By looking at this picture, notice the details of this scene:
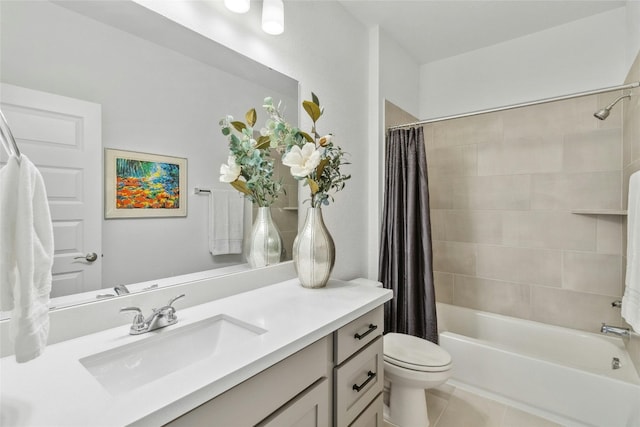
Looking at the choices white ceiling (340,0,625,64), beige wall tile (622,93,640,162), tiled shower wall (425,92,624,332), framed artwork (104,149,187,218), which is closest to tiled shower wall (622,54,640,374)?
beige wall tile (622,93,640,162)

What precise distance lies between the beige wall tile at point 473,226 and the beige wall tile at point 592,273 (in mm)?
476

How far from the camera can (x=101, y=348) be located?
81cm

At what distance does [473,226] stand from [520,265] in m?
0.45

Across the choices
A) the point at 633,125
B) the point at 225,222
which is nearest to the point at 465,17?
the point at 633,125

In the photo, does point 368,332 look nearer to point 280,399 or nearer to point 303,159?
point 280,399

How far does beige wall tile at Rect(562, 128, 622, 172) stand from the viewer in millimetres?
Answer: 2062

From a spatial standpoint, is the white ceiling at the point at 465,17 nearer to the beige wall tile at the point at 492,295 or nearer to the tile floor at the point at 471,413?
the beige wall tile at the point at 492,295

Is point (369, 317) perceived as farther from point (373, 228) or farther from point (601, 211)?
point (601, 211)

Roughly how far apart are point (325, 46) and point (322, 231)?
1.19 meters

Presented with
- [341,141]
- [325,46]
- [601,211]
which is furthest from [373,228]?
[601,211]

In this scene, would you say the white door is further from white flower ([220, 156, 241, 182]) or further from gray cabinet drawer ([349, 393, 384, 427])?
gray cabinet drawer ([349, 393, 384, 427])

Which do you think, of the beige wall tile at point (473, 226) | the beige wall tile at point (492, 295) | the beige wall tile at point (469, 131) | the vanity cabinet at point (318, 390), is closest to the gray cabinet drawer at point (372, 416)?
the vanity cabinet at point (318, 390)

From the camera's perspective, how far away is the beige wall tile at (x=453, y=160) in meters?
2.63

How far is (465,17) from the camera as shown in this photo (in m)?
2.15
